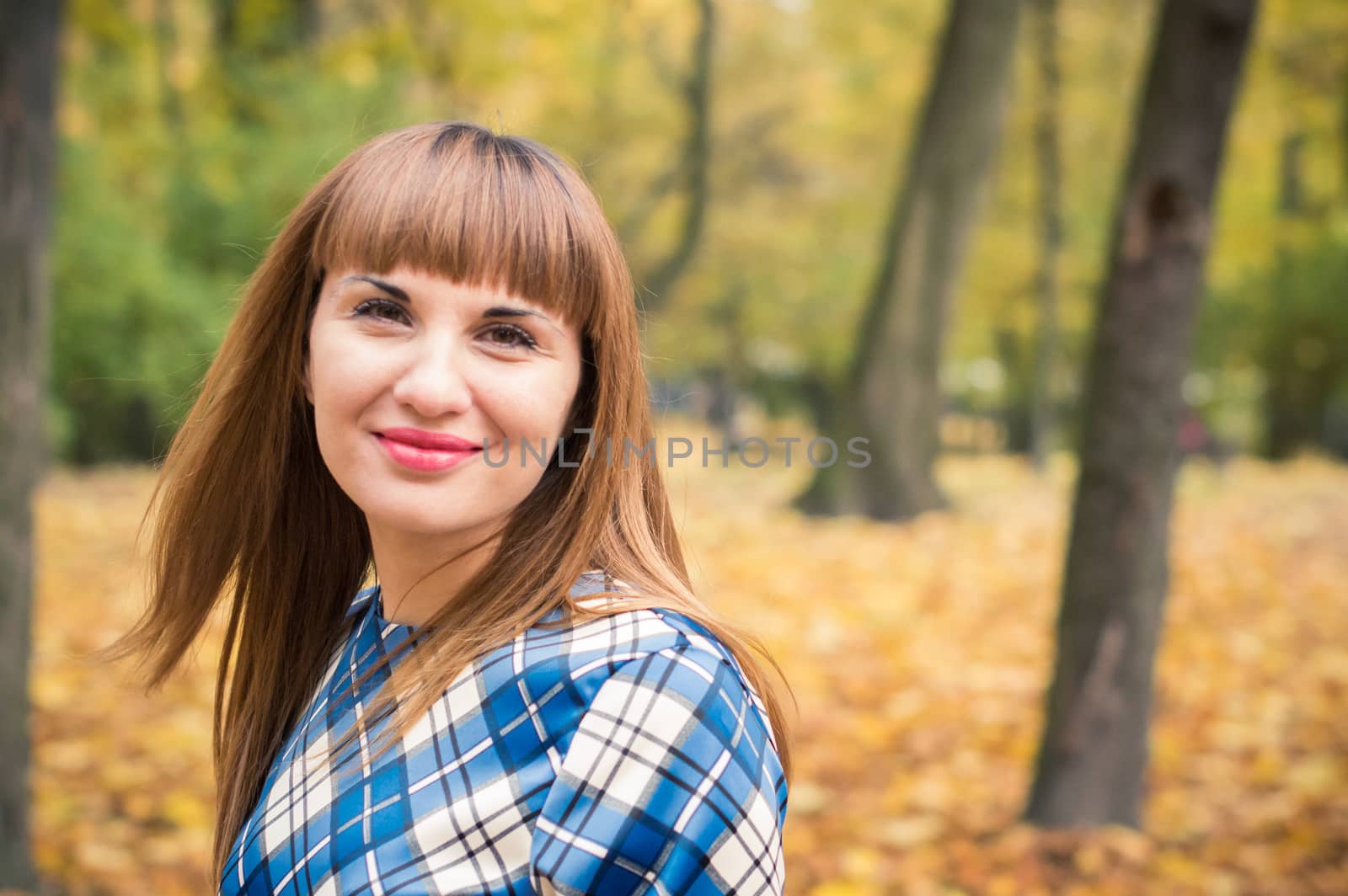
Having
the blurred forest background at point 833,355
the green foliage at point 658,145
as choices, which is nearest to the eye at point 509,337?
the blurred forest background at point 833,355

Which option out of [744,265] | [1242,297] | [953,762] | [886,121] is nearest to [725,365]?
[744,265]

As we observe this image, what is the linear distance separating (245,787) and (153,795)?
109 inches

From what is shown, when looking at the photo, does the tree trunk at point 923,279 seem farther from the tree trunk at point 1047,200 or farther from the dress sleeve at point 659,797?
the dress sleeve at point 659,797

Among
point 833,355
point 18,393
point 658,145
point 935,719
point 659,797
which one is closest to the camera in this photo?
point 659,797

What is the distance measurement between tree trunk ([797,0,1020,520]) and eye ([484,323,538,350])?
806 cm

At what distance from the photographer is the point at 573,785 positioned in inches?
44.8

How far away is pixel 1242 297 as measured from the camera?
66.5ft

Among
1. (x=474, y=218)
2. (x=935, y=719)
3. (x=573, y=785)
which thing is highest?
(x=474, y=218)

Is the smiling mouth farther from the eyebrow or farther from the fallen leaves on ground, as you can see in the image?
the fallen leaves on ground

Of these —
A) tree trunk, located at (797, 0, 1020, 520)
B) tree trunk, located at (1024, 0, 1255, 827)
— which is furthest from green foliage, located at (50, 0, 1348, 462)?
tree trunk, located at (1024, 0, 1255, 827)

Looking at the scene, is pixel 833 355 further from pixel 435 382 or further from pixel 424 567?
pixel 435 382

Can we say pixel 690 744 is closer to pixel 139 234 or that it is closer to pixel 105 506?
pixel 105 506

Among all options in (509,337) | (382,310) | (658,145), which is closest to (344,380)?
(382,310)

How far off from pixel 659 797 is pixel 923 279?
898 cm
